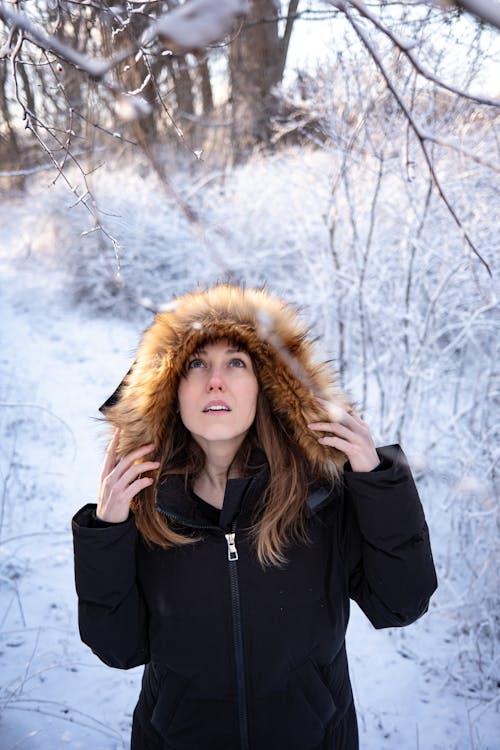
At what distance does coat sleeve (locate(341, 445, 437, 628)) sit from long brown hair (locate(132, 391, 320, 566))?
211mm

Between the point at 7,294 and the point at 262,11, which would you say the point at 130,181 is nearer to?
the point at 7,294

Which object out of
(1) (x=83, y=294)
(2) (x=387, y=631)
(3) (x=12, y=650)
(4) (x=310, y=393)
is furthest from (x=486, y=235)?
(1) (x=83, y=294)

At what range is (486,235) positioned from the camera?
4.68m

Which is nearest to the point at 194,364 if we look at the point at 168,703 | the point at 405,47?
the point at 168,703

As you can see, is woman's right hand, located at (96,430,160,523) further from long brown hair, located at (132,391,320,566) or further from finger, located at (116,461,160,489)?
long brown hair, located at (132,391,320,566)

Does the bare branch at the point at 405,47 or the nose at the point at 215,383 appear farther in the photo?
the nose at the point at 215,383

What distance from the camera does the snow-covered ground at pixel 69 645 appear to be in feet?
9.23

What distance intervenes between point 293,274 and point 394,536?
6395mm

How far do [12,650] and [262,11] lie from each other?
10.4 m

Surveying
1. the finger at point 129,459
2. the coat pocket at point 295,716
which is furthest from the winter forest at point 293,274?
the coat pocket at point 295,716

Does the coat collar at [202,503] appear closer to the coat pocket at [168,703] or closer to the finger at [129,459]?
the finger at [129,459]

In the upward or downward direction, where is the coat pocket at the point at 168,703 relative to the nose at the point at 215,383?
downward

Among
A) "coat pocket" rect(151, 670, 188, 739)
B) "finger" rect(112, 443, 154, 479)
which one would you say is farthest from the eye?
"coat pocket" rect(151, 670, 188, 739)

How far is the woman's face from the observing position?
1533mm
